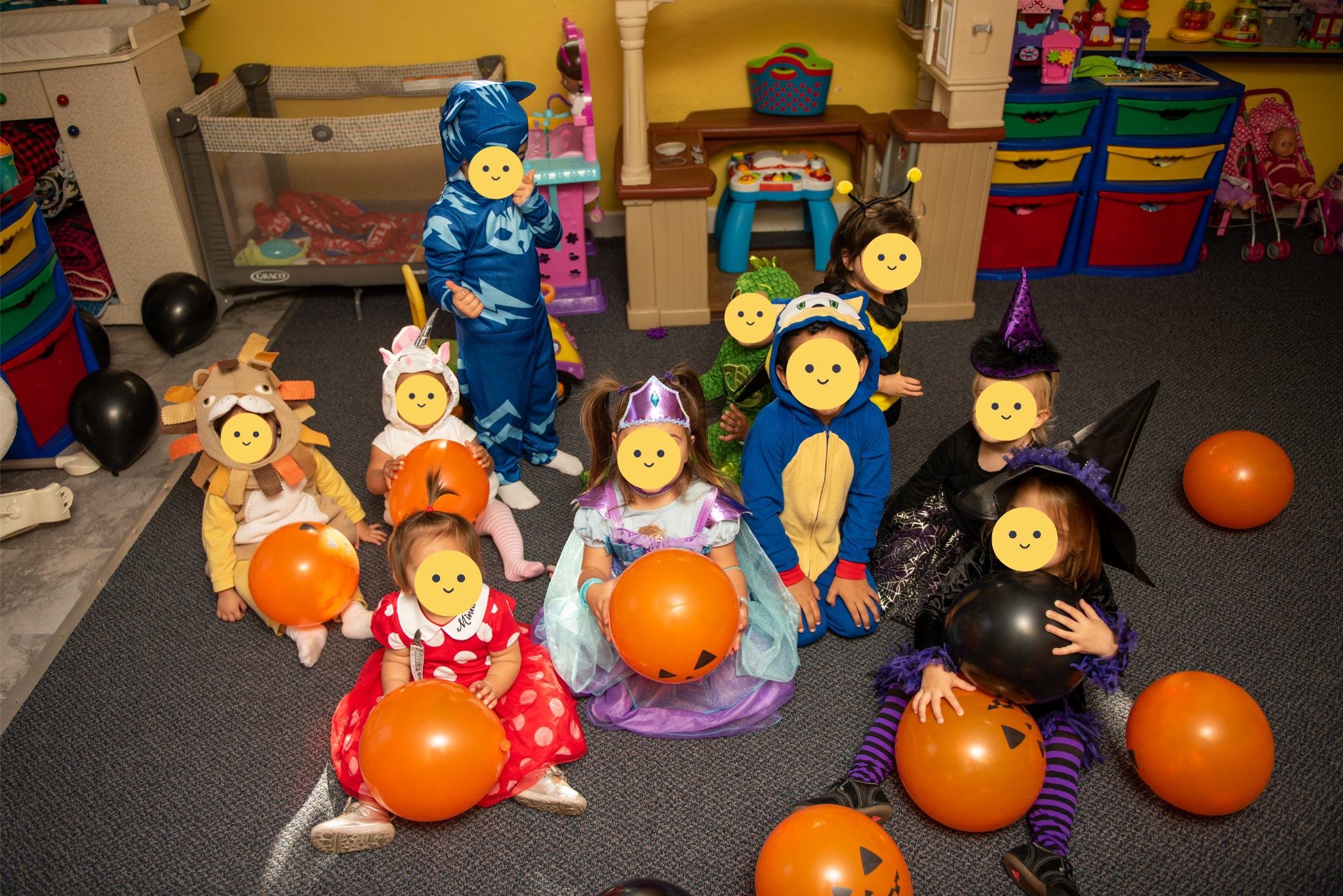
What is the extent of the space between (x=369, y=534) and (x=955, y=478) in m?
1.50

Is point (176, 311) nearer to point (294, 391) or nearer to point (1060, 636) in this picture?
point (294, 391)

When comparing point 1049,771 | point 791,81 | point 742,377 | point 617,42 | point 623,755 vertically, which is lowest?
point 623,755

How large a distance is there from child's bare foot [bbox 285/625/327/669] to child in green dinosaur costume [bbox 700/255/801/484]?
1032 millimetres

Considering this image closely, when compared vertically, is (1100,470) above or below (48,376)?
above

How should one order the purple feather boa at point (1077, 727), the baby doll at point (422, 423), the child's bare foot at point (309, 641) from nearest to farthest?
1. the purple feather boa at point (1077, 727)
2. the child's bare foot at point (309, 641)
3. the baby doll at point (422, 423)

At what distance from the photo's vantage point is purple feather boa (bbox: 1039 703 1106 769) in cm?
174

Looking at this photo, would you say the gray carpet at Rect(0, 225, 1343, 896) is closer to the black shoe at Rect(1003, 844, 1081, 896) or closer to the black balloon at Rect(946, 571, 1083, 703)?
the black shoe at Rect(1003, 844, 1081, 896)

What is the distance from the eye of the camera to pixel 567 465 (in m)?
2.78

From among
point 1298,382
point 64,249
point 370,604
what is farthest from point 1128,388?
point 64,249

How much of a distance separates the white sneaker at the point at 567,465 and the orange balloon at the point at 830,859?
1.43 m

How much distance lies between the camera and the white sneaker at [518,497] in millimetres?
2629

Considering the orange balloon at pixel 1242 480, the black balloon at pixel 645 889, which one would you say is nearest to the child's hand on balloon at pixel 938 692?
the black balloon at pixel 645 889

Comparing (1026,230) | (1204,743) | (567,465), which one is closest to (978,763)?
(1204,743)

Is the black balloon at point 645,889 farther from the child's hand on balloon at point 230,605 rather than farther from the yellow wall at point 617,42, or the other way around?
the yellow wall at point 617,42
